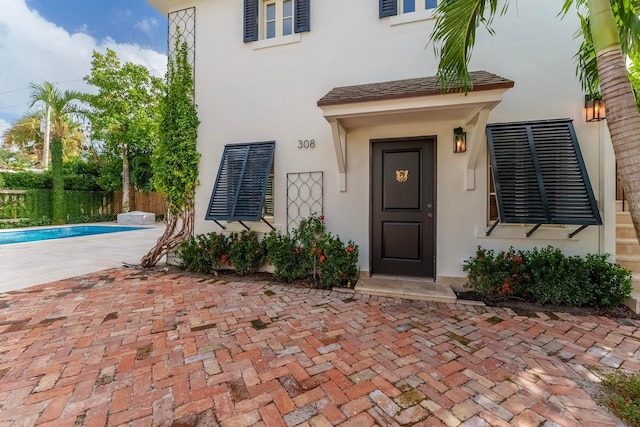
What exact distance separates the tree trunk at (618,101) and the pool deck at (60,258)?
8357 mm

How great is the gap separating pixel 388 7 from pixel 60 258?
9848 mm

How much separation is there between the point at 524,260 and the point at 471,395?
2.88m

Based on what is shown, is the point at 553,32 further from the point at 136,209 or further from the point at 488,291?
the point at 136,209

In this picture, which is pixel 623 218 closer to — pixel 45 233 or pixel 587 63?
pixel 587 63

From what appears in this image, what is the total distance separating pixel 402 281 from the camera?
4887 millimetres

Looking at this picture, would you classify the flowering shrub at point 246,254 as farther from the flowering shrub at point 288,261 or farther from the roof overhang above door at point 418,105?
A: the roof overhang above door at point 418,105

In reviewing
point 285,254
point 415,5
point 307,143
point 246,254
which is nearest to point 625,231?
point 415,5

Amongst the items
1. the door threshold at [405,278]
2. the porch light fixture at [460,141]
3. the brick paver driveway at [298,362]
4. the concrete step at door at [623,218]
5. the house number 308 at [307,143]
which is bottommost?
the brick paver driveway at [298,362]

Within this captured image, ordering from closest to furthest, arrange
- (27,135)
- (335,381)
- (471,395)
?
1. (471,395)
2. (335,381)
3. (27,135)

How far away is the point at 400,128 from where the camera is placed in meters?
4.97

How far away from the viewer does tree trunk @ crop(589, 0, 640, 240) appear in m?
2.08

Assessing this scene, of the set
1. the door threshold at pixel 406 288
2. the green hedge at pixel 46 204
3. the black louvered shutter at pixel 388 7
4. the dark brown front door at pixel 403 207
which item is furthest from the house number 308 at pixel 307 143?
the green hedge at pixel 46 204

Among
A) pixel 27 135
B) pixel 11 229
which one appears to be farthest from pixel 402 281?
pixel 27 135

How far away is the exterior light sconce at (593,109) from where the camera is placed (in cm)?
407
